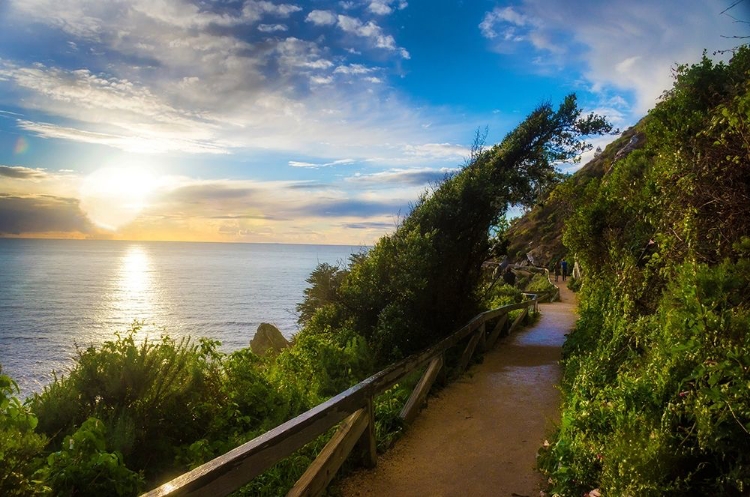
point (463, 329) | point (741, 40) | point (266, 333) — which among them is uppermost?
point (741, 40)

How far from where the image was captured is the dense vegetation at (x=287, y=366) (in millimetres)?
3945

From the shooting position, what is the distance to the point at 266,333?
2102cm

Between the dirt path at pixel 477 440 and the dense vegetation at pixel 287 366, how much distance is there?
0.54 m

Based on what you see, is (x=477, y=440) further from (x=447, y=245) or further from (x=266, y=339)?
(x=266, y=339)

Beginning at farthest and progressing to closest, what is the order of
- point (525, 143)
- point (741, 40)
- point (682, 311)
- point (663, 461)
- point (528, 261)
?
point (528, 261) → point (525, 143) → point (741, 40) → point (682, 311) → point (663, 461)

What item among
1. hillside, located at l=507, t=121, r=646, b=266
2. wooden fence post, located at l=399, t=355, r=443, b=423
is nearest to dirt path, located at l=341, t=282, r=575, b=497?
wooden fence post, located at l=399, t=355, r=443, b=423

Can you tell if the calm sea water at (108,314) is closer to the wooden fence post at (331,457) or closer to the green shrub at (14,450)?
the wooden fence post at (331,457)

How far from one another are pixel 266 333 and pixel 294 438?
17.7 m

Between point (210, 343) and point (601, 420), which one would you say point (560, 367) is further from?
point (210, 343)

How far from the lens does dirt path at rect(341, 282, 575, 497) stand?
4.98m

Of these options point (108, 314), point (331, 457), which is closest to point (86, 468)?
point (331, 457)

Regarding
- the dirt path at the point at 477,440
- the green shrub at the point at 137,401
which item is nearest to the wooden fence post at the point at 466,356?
the dirt path at the point at 477,440

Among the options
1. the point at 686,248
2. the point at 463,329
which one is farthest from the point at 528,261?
the point at 686,248

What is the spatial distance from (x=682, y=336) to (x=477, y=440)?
3.27 m
